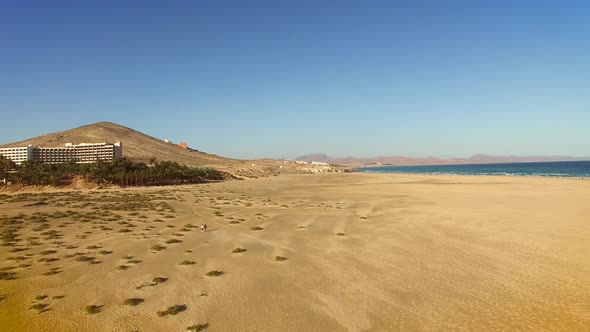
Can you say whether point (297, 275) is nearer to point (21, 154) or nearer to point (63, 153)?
point (21, 154)

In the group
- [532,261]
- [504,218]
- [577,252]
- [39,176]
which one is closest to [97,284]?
[532,261]

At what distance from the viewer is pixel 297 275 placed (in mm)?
13938

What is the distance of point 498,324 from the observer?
381 inches

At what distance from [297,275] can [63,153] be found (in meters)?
136

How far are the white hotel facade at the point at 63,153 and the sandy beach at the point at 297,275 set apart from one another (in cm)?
10942

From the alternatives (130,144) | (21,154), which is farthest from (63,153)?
(130,144)

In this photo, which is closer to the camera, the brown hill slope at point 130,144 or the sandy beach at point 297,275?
the sandy beach at point 297,275

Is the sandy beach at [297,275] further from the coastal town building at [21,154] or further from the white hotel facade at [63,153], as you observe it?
the coastal town building at [21,154]

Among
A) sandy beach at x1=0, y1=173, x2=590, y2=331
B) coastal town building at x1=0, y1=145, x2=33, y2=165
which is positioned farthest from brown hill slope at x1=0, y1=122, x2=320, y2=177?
sandy beach at x1=0, y1=173, x2=590, y2=331

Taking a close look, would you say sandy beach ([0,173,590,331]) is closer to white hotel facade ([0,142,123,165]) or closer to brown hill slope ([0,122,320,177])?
white hotel facade ([0,142,123,165])

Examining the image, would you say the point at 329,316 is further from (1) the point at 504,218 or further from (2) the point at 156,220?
(1) the point at 504,218

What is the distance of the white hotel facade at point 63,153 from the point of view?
116 meters

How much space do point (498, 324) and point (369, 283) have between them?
173 inches

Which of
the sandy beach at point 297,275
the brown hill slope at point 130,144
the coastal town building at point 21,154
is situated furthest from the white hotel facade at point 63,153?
the sandy beach at point 297,275
